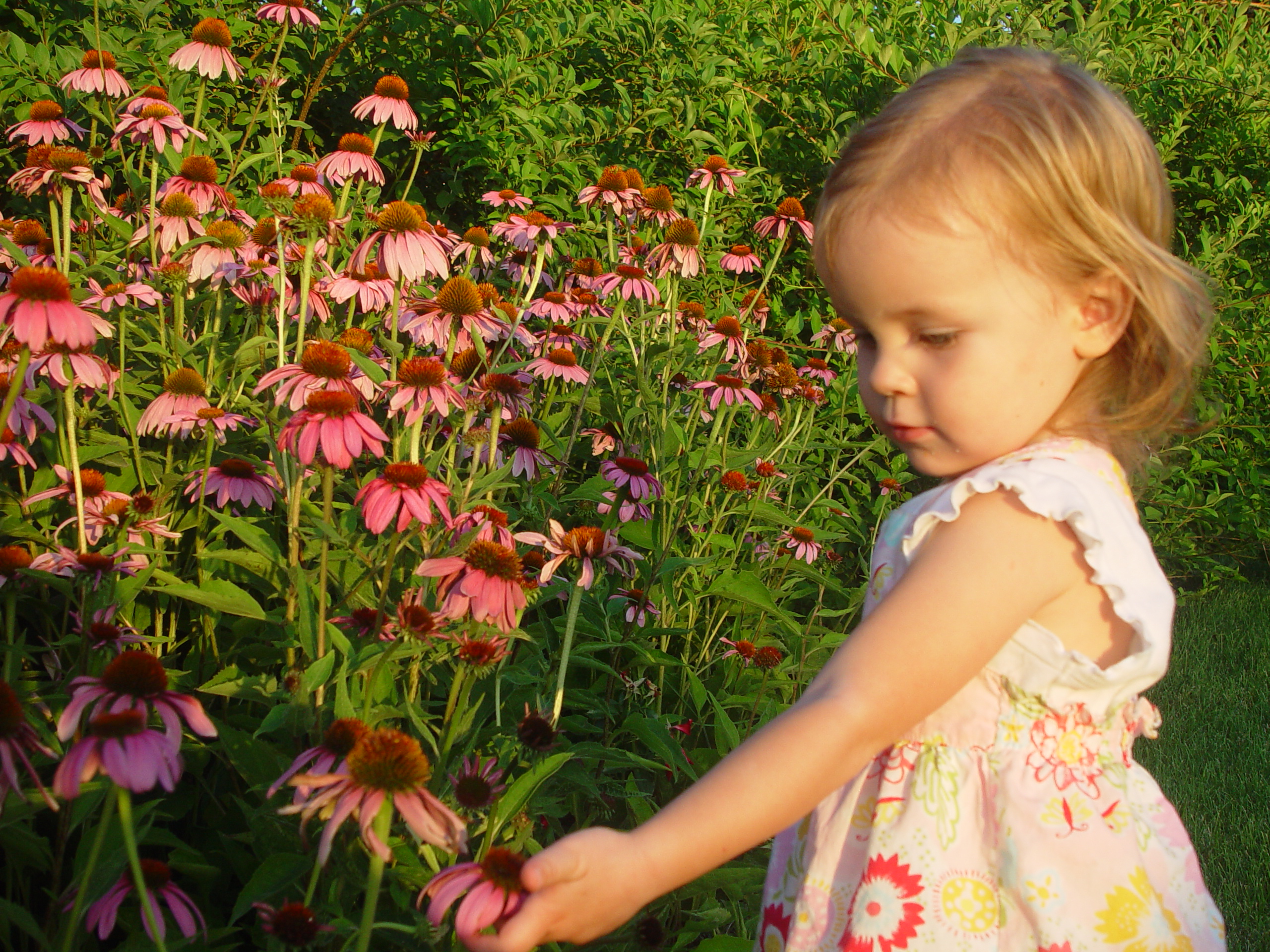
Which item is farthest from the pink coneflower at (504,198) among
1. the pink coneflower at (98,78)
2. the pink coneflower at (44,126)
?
the pink coneflower at (44,126)

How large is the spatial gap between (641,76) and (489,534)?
3.21 metres

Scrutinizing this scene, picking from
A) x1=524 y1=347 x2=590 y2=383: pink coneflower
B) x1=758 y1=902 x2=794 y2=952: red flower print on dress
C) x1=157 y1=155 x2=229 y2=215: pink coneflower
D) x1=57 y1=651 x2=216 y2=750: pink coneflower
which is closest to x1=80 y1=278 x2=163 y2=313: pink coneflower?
x1=157 y1=155 x2=229 y2=215: pink coneflower

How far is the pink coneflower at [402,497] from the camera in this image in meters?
1.45

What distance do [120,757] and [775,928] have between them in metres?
0.69

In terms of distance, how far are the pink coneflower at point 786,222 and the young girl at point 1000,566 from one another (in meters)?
2.36

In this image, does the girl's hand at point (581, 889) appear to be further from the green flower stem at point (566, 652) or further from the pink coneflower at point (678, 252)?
the pink coneflower at point (678, 252)

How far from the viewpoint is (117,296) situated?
2.13 metres

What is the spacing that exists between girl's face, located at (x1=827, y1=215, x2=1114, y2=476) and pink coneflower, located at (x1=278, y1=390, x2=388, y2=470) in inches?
29.6

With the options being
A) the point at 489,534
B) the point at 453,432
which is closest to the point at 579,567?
the point at 489,534

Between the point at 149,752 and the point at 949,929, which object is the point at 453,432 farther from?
the point at 949,929

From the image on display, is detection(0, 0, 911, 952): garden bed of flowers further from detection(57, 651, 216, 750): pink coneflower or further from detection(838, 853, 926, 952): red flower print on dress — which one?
detection(838, 853, 926, 952): red flower print on dress

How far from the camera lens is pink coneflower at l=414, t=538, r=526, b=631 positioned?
1.37 metres

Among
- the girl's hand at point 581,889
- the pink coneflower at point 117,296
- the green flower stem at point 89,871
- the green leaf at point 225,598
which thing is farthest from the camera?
the pink coneflower at point 117,296

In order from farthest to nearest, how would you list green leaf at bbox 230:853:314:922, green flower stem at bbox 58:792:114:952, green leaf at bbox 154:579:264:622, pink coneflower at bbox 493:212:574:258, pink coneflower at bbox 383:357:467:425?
pink coneflower at bbox 493:212:574:258, pink coneflower at bbox 383:357:467:425, green leaf at bbox 154:579:264:622, green leaf at bbox 230:853:314:922, green flower stem at bbox 58:792:114:952
